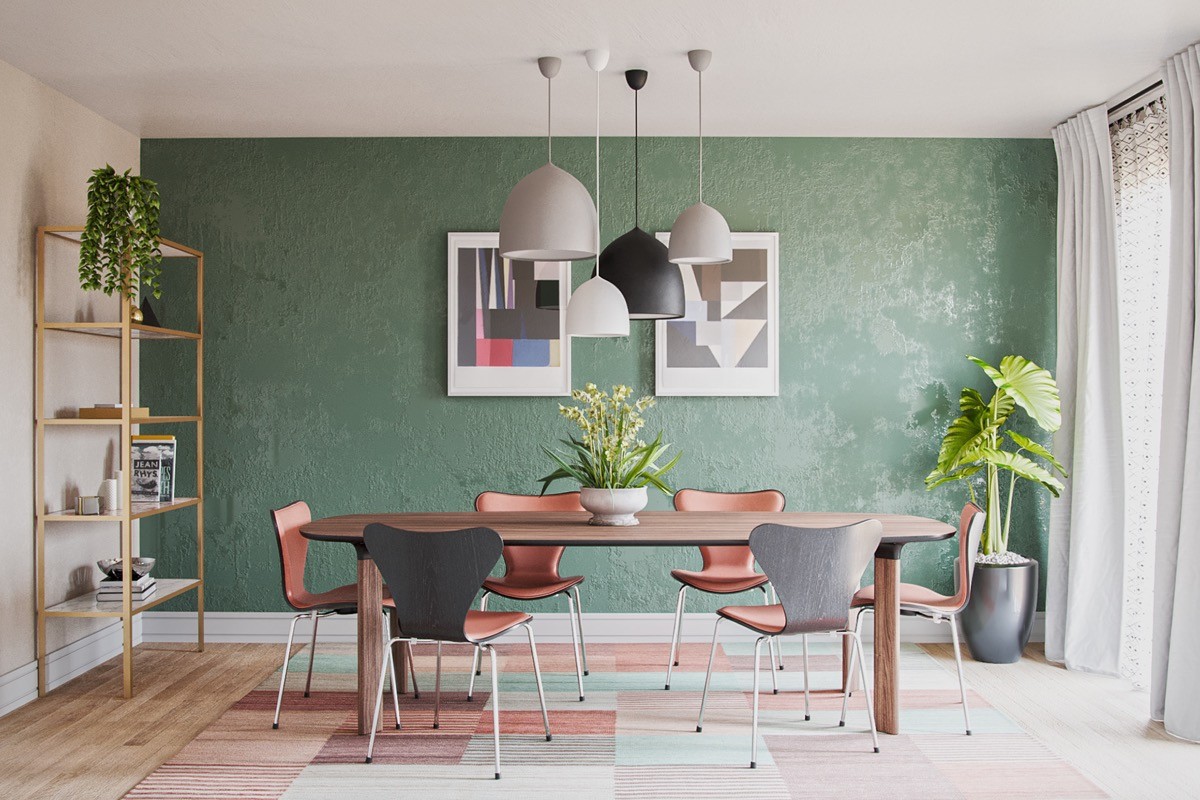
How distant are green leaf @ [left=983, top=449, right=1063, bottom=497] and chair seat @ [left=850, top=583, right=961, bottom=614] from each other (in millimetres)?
1073

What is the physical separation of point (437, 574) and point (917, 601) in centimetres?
198

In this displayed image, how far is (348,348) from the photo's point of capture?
18.0 feet

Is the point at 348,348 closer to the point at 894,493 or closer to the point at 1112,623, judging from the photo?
the point at 894,493

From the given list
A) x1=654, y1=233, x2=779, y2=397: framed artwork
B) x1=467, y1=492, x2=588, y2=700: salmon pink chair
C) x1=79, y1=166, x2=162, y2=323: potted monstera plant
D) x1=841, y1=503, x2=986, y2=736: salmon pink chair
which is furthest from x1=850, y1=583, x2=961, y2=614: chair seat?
x1=79, y1=166, x2=162, y2=323: potted monstera plant

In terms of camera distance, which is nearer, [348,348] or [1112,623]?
[1112,623]

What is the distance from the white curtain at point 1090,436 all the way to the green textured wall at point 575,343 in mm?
367

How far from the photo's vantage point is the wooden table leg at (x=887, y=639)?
3748 millimetres

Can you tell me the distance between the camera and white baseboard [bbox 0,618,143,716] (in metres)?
4.23

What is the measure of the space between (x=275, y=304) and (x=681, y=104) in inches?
99.5

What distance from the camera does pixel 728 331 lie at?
547 centimetres

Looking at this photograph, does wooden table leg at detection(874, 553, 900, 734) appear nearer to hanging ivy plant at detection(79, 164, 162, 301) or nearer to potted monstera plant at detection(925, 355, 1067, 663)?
potted monstera plant at detection(925, 355, 1067, 663)

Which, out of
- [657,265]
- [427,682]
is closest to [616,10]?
[657,265]

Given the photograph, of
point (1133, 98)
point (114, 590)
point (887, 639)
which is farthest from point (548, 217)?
point (1133, 98)

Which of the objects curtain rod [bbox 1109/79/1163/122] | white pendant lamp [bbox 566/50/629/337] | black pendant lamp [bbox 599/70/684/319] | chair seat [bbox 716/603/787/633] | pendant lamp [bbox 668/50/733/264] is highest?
curtain rod [bbox 1109/79/1163/122]
